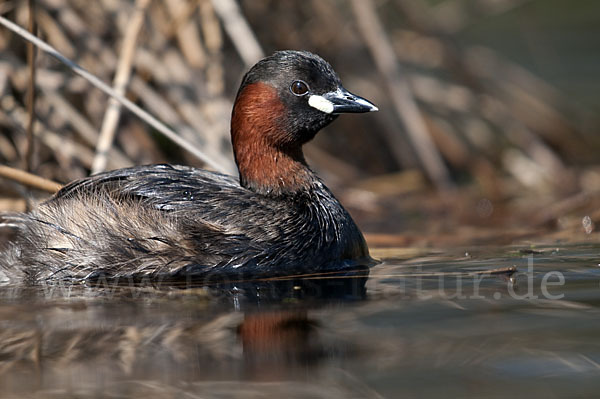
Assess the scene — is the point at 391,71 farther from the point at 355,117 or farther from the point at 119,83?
the point at 119,83

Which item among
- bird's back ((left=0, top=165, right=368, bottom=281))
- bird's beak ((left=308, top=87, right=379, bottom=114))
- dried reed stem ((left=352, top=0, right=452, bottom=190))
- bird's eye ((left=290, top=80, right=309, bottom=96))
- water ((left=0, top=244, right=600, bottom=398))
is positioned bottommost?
water ((left=0, top=244, right=600, bottom=398))

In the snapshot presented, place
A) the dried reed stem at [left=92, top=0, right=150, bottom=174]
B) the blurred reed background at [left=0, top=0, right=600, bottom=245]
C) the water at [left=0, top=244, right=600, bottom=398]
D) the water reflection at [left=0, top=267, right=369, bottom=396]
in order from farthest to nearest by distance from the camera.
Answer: the blurred reed background at [left=0, top=0, right=600, bottom=245]
the dried reed stem at [left=92, top=0, right=150, bottom=174]
the water reflection at [left=0, top=267, right=369, bottom=396]
the water at [left=0, top=244, right=600, bottom=398]

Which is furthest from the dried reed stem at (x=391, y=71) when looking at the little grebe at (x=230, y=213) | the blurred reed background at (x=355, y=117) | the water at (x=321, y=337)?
the water at (x=321, y=337)

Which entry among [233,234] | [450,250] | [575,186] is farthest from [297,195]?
[575,186]

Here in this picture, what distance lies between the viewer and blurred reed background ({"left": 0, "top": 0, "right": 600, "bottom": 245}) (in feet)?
20.6

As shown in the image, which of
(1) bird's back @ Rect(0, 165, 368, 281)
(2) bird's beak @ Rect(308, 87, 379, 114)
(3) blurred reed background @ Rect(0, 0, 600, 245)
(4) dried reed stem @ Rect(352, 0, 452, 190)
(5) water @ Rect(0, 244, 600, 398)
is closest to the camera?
(5) water @ Rect(0, 244, 600, 398)

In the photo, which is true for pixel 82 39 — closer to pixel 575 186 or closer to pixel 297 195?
pixel 297 195

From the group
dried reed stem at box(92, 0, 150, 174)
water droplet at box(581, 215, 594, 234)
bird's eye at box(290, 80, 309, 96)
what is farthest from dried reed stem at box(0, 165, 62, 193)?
water droplet at box(581, 215, 594, 234)

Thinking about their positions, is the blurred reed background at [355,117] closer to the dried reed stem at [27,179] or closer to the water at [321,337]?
the dried reed stem at [27,179]

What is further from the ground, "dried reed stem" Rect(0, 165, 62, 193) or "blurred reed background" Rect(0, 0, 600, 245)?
"blurred reed background" Rect(0, 0, 600, 245)

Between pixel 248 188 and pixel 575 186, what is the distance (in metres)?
3.69

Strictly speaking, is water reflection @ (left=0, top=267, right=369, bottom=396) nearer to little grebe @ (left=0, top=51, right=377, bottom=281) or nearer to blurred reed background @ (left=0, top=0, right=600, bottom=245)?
little grebe @ (left=0, top=51, right=377, bottom=281)

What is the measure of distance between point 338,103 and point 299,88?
0.24 m

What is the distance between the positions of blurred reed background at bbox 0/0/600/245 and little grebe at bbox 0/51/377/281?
900 mm
